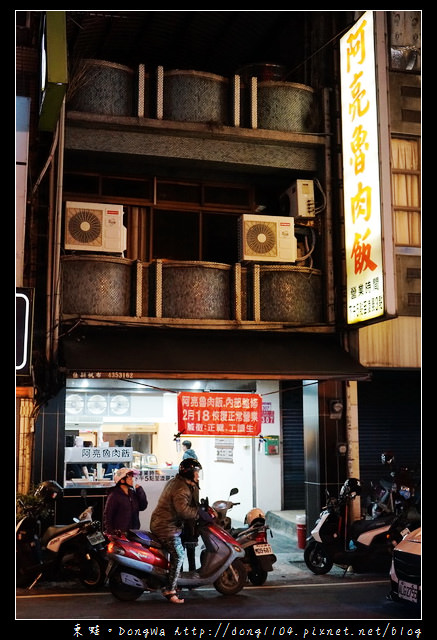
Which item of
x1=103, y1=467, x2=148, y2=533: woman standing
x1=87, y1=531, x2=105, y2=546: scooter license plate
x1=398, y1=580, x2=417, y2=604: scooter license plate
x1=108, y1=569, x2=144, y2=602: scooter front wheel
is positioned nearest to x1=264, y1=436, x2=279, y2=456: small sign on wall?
x1=103, y1=467, x2=148, y2=533: woman standing

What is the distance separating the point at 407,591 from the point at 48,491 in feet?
18.2

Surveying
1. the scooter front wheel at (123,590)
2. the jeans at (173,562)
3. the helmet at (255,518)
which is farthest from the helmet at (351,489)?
the scooter front wheel at (123,590)

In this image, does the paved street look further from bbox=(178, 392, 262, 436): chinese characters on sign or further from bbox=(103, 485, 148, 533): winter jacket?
bbox=(178, 392, 262, 436): chinese characters on sign

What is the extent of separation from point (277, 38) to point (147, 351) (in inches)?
318

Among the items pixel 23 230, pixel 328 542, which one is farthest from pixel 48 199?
pixel 328 542

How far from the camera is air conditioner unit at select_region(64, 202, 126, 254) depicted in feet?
42.7

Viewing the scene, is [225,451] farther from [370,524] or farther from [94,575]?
[94,575]

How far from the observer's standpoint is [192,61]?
16219 mm

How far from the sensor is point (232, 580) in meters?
10.3

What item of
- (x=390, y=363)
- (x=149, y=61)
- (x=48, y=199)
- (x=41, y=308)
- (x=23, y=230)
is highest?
(x=149, y=61)

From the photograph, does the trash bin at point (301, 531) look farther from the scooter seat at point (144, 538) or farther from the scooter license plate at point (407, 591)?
the scooter license plate at point (407, 591)

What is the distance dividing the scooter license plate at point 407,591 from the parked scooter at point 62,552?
4.15m

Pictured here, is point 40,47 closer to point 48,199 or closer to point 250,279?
point 48,199

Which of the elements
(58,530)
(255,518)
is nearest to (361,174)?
(255,518)
